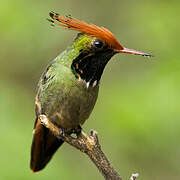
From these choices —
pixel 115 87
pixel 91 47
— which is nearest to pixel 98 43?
pixel 91 47

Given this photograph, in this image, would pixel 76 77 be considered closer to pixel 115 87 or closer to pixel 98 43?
pixel 98 43

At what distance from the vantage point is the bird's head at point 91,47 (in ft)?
17.5

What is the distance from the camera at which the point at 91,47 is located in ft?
18.1

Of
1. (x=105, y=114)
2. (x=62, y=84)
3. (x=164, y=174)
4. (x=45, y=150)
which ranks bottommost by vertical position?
(x=164, y=174)

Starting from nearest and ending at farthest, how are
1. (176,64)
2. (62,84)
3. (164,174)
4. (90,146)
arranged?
(90,146), (62,84), (176,64), (164,174)

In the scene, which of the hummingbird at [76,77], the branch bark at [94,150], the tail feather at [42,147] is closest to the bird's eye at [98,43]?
the hummingbird at [76,77]

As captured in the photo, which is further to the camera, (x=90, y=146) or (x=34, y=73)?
(x=34, y=73)

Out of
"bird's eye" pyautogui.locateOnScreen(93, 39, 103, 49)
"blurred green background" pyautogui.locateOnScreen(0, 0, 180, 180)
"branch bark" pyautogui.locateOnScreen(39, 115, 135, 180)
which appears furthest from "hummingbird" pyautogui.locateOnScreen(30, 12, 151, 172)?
"blurred green background" pyautogui.locateOnScreen(0, 0, 180, 180)

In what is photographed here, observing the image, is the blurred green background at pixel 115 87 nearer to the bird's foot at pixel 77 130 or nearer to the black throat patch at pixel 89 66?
the bird's foot at pixel 77 130

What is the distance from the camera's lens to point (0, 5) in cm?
734

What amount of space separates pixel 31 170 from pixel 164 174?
301 cm

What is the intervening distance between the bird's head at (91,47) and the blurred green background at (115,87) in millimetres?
1178

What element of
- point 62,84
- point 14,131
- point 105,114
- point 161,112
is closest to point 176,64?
point 161,112

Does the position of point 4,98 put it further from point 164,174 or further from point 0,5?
point 164,174
